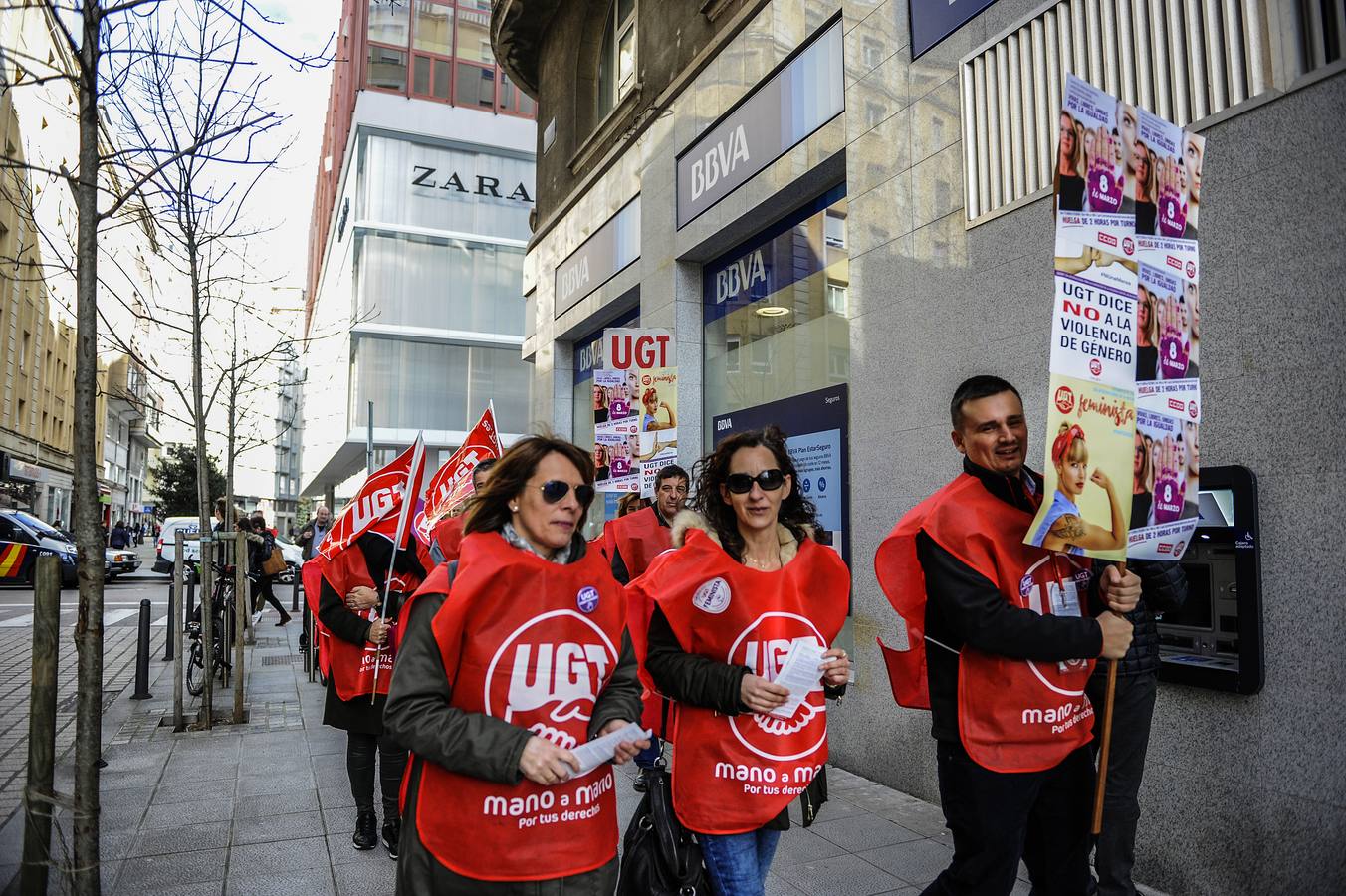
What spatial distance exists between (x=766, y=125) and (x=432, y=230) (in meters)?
29.2

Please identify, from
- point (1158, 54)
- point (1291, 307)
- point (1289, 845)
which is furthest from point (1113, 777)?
point (1158, 54)

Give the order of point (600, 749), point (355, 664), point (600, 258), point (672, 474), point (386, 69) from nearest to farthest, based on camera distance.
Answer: point (600, 749)
point (355, 664)
point (672, 474)
point (600, 258)
point (386, 69)

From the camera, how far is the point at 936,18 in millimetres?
5926

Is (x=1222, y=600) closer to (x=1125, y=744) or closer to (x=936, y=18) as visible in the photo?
(x=1125, y=744)

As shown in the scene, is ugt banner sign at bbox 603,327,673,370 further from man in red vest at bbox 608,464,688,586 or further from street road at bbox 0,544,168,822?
street road at bbox 0,544,168,822

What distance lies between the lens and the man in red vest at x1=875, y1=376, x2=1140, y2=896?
271 centimetres

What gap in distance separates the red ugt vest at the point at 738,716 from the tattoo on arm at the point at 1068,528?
0.75 m

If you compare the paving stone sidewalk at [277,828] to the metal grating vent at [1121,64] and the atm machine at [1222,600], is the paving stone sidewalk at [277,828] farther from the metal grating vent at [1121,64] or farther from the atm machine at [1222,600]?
the metal grating vent at [1121,64]

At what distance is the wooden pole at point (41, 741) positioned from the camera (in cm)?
310

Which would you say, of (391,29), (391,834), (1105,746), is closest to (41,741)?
(391,834)

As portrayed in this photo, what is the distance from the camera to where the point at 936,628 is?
2.96 m

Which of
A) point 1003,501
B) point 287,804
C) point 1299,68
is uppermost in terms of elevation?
point 1299,68

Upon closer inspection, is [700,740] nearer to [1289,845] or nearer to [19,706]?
[1289,845]

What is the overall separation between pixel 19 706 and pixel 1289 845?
9.46 metres
